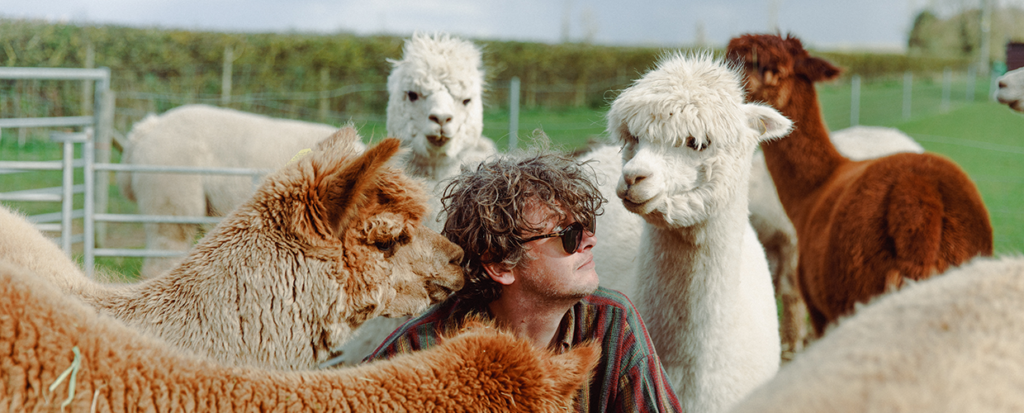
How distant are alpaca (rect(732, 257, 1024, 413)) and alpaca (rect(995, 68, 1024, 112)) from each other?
323cm

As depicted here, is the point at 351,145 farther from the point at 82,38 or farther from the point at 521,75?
the point at 521,75

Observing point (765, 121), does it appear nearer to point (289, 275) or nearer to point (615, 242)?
point (615, 242)

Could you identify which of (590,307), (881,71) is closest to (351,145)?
(590,307)

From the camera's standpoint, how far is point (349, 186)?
167 centimetres

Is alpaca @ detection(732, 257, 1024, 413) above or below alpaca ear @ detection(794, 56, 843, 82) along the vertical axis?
below

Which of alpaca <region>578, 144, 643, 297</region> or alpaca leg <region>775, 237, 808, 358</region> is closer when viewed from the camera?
alpaca <region>578, 144, 643, 297</region>

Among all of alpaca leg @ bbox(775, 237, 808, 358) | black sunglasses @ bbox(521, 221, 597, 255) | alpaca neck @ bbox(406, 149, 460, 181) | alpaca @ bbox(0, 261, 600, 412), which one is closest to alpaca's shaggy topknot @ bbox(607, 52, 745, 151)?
black sunglasses @ bbox(521, 221, 597, 255)

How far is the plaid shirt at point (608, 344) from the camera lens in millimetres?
2070

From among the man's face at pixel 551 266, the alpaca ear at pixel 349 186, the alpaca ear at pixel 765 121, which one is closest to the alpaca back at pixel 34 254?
the alpaca ear at pixel 349 186

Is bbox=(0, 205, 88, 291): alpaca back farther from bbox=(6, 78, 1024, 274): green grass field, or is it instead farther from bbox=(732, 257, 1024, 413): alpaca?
bbox=(732, 257, 1024, 413): alpaca

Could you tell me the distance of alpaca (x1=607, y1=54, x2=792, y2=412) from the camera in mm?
2518

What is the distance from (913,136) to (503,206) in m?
16.9

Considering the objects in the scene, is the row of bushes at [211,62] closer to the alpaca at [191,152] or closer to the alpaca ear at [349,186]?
the alpaca at [191,152]

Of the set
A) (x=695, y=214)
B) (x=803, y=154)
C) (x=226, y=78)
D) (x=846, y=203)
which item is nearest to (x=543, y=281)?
(x=695, y=214)
